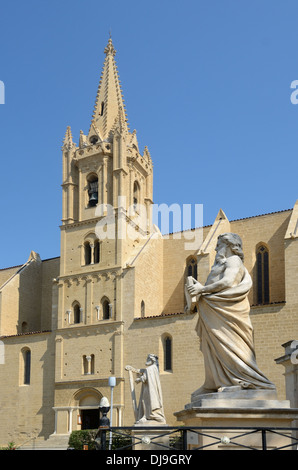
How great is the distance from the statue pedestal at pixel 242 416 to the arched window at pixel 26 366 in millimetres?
31672

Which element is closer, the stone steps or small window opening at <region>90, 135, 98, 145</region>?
the stone steps

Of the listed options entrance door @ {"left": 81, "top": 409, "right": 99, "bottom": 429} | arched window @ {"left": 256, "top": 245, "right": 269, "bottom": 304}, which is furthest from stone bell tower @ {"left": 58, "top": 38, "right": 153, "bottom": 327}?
arched window @ {"left": 256, "top": 245, "right": 269, "bottom": 304}

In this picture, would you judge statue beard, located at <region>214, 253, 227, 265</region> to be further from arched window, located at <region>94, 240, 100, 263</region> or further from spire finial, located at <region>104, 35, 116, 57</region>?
spire finial, located at <region>104, 35, 116, 57</region>

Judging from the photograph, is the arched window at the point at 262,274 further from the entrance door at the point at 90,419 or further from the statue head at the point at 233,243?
the statue head at the point at 233,243

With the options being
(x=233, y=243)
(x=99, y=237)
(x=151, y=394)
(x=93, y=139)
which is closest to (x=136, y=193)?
(x=93, y=139)

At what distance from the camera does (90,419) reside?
1324 inches

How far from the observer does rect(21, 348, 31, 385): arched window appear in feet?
119

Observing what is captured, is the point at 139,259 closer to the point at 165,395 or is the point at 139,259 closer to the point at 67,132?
the point at 165,395

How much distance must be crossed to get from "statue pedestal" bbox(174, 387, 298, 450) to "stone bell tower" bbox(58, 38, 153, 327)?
2782cm

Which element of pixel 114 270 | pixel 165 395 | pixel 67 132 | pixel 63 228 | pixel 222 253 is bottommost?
pixel 165 395

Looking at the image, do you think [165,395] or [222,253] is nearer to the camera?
[222,253]

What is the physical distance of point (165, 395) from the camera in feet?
102
